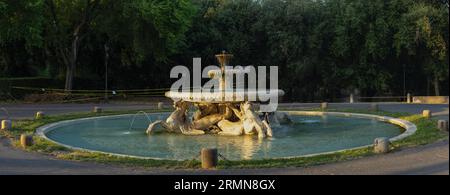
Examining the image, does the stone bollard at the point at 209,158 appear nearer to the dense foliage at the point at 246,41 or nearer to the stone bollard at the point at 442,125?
the stone bollard at the point at 442,125

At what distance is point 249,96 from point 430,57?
2236 cm

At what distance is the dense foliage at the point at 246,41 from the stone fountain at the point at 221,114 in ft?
52.5

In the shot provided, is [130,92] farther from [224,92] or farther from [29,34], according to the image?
[224,92]

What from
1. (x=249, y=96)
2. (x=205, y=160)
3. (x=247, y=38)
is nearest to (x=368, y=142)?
(x=249, y=96)

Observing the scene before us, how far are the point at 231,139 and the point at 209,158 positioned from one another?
5.61 m

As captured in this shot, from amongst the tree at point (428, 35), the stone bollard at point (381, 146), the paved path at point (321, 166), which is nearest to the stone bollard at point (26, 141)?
the paved path at point (321, 166)

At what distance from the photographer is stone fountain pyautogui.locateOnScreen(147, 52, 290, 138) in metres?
18.0

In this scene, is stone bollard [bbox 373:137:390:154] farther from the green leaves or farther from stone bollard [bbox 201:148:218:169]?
the green leaves

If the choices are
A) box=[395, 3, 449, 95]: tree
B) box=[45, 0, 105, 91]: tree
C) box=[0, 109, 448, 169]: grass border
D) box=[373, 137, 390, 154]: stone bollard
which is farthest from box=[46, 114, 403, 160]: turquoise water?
box=[45, 0, 105, 91]: tree

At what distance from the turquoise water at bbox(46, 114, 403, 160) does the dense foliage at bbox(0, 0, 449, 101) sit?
14.2 m

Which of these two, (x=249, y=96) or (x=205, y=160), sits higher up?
(x=249, y=96)

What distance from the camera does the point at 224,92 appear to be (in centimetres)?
1838

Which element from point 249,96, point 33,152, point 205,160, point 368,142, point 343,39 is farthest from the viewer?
point 343,39
